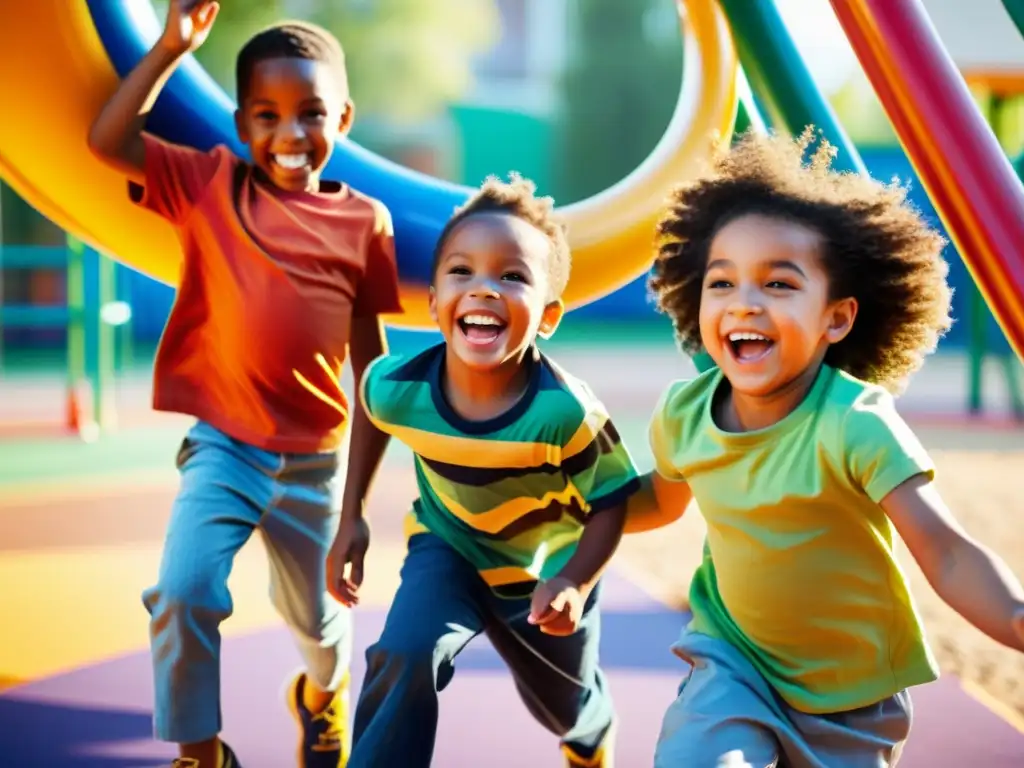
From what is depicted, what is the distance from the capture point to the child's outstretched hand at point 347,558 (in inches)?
81.7

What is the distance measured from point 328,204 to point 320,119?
15 cm

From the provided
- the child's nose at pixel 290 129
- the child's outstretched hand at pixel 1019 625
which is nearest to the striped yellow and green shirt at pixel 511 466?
the child's nose at pixel 290 129

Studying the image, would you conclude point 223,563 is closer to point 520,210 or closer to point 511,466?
point 511,466

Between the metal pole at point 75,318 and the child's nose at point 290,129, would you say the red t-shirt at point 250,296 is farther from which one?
the metal pole at point 75,318

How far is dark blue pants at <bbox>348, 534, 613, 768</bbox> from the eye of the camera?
1769 mm

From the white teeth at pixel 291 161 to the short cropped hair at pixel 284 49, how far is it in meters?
0.13

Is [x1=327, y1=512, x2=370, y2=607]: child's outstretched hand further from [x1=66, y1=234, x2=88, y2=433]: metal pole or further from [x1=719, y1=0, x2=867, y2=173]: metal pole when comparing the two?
[x1=66, y1=234, x2=88, y2=433]: metal pole

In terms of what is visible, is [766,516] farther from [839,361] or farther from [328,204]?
[328,204]

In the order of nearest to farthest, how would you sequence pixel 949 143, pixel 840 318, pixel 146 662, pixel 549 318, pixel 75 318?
pixel 949 143 → pixel 840 318 → pixel 549 318 → pixel 146 662 → pixel 75 318

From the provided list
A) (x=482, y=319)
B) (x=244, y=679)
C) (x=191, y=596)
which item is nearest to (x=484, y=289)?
(x=482, y=319)

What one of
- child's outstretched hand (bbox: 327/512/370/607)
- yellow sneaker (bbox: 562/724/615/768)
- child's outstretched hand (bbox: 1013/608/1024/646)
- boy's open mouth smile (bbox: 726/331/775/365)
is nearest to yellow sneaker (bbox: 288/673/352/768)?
child's outstretched hand (bbox: 327/512/370/607)

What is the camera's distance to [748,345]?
1676 millimetres

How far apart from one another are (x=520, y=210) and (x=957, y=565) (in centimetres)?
91

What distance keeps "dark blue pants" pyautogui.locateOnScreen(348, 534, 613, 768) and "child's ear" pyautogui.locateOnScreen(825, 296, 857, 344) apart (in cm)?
65
